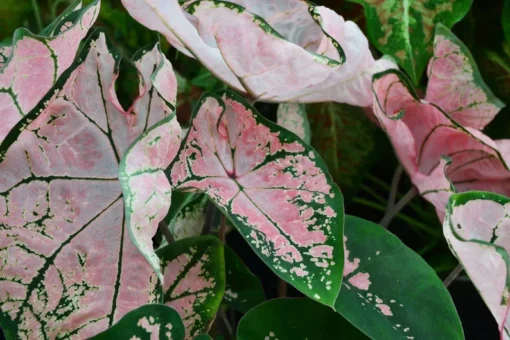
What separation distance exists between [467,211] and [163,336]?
0.31 m

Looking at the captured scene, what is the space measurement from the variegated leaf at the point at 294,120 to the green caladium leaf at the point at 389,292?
7.4 inches

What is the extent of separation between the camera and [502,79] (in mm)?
964

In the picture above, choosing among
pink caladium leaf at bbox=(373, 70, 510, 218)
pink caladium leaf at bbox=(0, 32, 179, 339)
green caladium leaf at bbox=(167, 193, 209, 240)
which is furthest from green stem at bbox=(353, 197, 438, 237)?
pink caladium leaf at bbox=(0, 32, 179, 339)

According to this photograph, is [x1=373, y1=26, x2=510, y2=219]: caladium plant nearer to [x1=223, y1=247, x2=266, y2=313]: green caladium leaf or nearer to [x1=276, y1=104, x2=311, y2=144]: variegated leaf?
[x1=276, y1=104, x2=311, y2=144]: variegated leaf

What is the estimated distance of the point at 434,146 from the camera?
756mm

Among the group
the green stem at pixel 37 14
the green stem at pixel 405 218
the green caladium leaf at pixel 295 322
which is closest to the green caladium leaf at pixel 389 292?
the green caladium leaf at pixel 295 322

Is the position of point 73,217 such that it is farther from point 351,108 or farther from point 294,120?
point 351,108

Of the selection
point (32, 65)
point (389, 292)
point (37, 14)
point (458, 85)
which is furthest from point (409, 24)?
point (37, 14)

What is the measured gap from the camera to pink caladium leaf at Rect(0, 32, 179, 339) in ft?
1.70

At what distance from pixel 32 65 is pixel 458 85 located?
566 millimetres

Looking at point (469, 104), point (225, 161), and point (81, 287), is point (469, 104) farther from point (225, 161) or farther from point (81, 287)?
point (81, 287)

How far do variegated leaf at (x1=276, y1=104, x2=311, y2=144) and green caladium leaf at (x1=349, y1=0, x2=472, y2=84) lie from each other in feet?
0.48

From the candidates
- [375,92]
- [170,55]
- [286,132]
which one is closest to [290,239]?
[286,132]

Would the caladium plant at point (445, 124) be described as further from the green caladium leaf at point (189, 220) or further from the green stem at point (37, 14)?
the green stem at point (37, 14)
